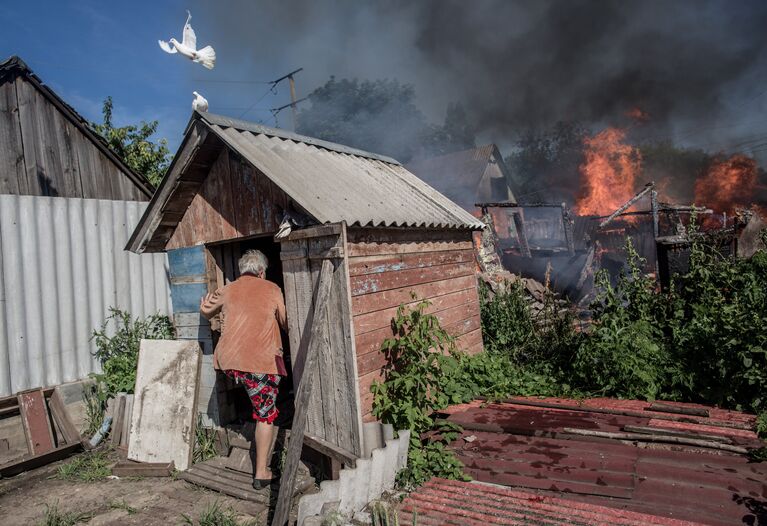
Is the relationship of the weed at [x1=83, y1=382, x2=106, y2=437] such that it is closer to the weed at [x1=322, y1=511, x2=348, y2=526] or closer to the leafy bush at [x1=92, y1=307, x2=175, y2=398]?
the leafy bush at [x1=92, y1=307, x2=175, y2=398]

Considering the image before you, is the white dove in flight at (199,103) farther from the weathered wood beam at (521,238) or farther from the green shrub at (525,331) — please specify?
the weathered wood beam at (521,238)

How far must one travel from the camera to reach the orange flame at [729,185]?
26.2 meters

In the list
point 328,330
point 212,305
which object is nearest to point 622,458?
point 328,330

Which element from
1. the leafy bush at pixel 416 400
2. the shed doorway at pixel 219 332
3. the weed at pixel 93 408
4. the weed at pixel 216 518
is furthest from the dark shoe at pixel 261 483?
the weed at pixel 93 408

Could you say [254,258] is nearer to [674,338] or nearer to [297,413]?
[297,413]

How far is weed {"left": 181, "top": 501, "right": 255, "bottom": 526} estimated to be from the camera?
4379mm

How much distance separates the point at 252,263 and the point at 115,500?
3.11m

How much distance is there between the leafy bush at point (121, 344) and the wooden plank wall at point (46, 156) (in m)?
2.25

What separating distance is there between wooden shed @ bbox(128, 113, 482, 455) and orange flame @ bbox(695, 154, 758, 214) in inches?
1048

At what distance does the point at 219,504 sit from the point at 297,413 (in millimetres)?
1808

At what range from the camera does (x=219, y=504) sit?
4.88 metres

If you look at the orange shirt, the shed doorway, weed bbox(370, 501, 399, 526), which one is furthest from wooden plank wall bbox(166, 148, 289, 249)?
weed bbox(370, 501, 399, 526)

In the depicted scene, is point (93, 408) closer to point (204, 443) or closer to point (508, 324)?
point (204, 443)

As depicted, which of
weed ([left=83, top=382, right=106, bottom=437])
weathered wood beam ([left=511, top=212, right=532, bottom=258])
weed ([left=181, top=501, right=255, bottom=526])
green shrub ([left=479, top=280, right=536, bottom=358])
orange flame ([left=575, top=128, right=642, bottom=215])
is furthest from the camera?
orange flame ([left=575, top=128, right=642, bottom=215])
